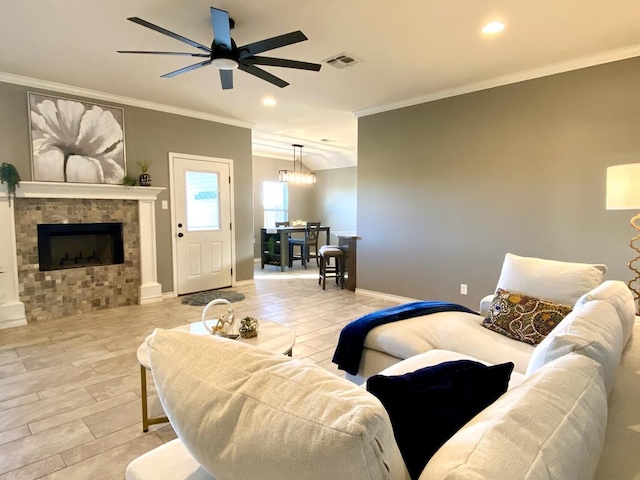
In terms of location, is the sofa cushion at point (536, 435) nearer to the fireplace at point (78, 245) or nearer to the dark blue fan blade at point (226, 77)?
the dark blue fan blade at point (226, 77)

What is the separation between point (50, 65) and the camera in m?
3.58

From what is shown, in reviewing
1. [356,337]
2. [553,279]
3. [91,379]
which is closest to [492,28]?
[553,279]

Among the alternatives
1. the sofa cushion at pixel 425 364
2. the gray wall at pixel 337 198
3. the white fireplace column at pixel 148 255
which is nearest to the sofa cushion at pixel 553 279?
the sofa cushion at pixel 425 364

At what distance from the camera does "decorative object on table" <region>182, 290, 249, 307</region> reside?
491cm

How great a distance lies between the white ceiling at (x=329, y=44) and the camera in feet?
8.49

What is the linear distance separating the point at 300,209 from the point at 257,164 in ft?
5.64

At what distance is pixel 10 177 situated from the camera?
3760mm

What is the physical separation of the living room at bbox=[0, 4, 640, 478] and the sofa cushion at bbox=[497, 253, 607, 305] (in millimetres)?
1564

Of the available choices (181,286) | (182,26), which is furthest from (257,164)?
(182,26)

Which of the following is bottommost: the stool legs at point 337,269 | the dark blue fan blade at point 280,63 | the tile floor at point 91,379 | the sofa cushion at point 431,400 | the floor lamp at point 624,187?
the tile floor at point 91,379

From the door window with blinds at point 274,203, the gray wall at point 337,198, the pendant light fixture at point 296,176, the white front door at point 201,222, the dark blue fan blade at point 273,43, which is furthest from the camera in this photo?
the gray wall at point 337,198

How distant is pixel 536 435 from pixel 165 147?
535 cm

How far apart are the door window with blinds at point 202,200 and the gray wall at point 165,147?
1.05 feet

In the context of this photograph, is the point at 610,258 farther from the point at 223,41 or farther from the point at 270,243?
the point at 270,243
